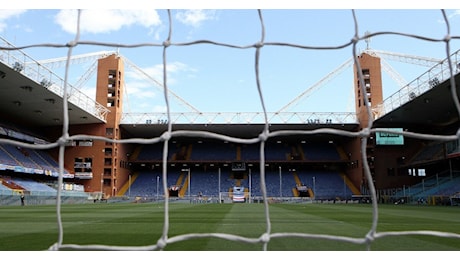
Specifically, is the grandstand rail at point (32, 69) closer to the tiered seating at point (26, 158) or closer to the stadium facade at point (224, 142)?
the stadium facade at point (224, 142)

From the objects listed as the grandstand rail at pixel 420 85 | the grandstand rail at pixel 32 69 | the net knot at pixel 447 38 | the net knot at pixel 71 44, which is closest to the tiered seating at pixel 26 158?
the grandstand rail at pixel 32 69

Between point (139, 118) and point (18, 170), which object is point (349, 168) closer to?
point (139, 118)

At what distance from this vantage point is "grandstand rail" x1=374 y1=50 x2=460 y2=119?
2022 centimetres

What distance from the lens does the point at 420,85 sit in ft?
80.0

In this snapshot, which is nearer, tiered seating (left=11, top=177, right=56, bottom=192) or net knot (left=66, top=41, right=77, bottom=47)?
net knot (left=66, top=41, right=77, bottom=47)

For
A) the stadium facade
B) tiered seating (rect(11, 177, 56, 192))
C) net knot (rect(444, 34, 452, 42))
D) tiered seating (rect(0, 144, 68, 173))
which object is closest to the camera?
net knot (rect(444, 34, 452, 42))

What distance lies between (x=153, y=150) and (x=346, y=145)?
19720 millimetres

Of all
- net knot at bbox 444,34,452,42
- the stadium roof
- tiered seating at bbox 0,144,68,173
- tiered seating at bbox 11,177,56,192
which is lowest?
tiered seating at bbox 11,177,56,192

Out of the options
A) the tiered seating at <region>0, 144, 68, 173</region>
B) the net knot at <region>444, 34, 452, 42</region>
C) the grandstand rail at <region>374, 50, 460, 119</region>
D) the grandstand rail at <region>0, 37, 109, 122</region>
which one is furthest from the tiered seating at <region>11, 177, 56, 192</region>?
the net knot at <region>444, 34, 452, 42</region>

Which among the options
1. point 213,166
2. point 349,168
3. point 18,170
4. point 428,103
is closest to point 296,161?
point 349,168

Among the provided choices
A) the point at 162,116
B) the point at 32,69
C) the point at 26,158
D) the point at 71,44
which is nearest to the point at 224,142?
the point at 162,116

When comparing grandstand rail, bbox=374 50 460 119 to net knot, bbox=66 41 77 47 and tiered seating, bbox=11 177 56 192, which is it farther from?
tiered seating, bbox=11 177 56 192

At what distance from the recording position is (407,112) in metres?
28.4

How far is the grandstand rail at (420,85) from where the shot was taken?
2022 cm
